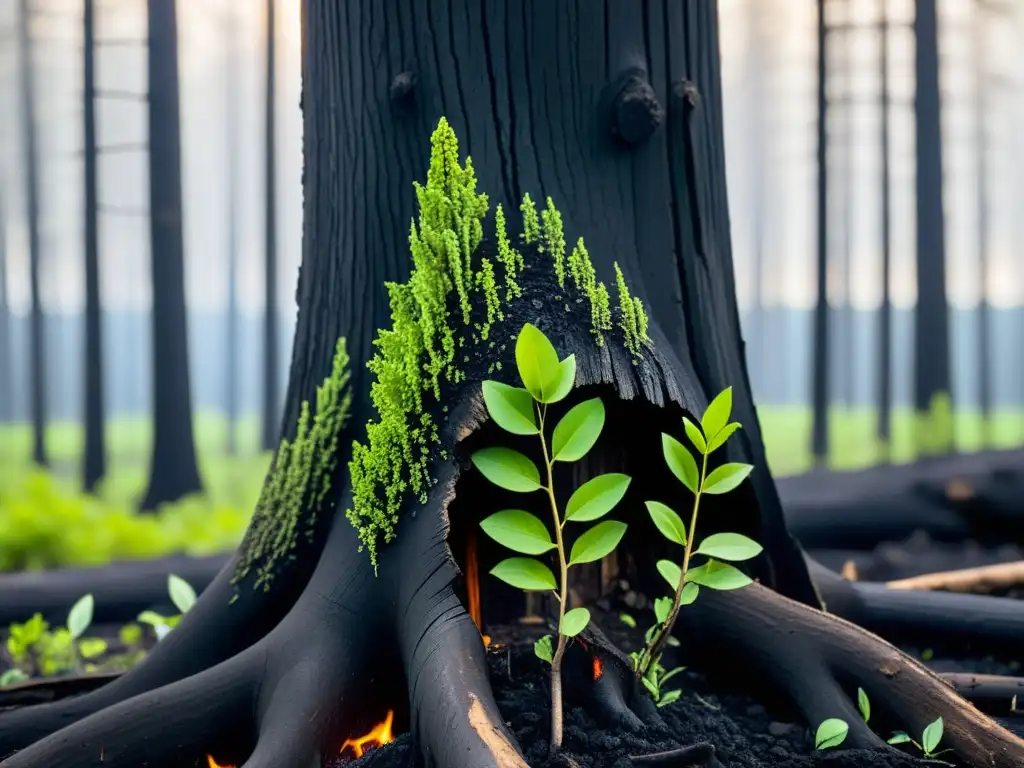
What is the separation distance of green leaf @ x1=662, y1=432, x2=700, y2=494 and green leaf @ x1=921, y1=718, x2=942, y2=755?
62cm

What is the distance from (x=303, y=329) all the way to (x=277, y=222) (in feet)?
30.5

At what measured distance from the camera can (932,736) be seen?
1.47 metres

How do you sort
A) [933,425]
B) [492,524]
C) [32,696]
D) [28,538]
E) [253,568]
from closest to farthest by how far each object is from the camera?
[492,524] < [253,568] < [32,696] < [28,538] < [933,425]

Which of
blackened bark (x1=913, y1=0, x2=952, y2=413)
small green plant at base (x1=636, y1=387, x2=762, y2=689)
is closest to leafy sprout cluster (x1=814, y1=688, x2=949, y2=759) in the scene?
small green plant at base (x1=636, y1=387, x2=762, y2=689)

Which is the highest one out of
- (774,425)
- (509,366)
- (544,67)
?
(544,67)

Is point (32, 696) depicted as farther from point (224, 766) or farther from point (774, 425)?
point (774, 425)

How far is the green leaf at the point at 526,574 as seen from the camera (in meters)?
1.29

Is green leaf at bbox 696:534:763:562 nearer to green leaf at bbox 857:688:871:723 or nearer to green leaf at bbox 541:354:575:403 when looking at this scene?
green leaf at bbox 541:354:575:403

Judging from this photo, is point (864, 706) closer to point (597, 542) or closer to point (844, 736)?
point (844, 736)

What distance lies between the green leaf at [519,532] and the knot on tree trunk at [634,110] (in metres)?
0.86

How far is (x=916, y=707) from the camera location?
1.55 metres

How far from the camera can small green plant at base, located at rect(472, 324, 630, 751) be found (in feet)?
4.24

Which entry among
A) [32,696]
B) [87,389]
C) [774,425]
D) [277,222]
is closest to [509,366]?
[32,696]

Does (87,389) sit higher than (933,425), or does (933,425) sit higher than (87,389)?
(87,389)
